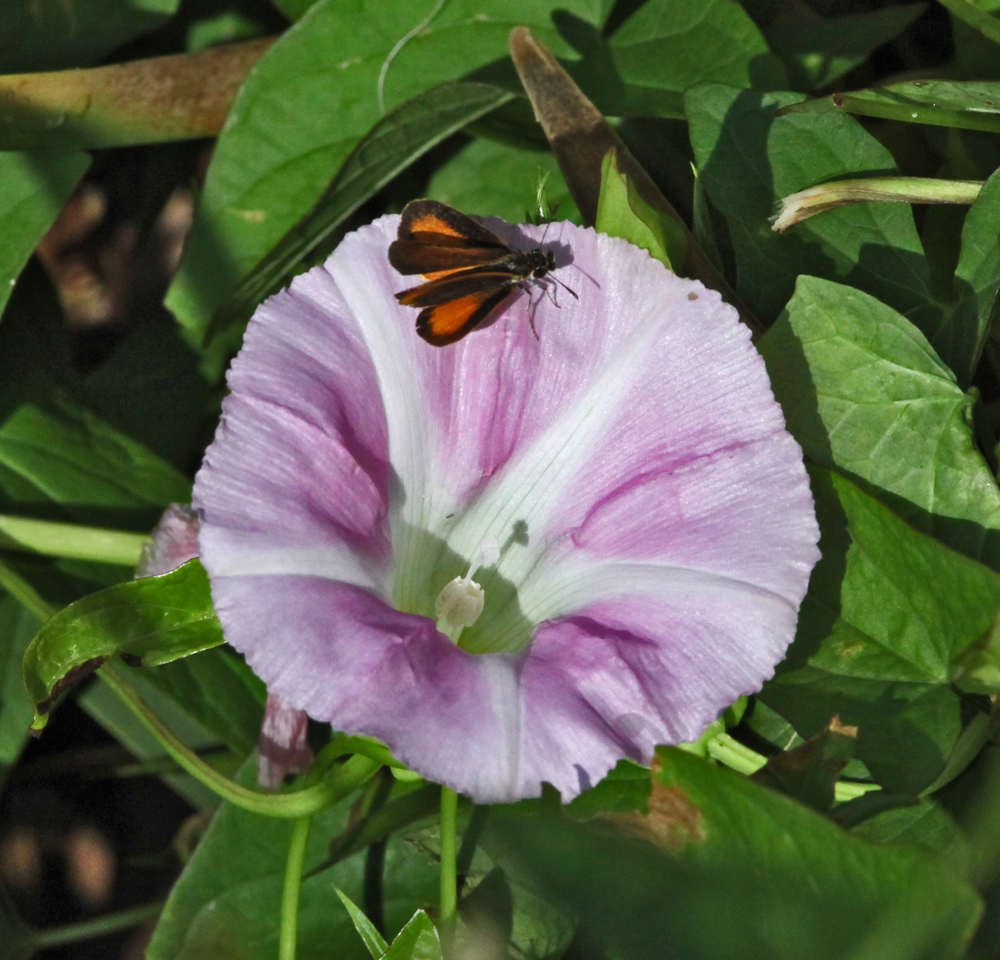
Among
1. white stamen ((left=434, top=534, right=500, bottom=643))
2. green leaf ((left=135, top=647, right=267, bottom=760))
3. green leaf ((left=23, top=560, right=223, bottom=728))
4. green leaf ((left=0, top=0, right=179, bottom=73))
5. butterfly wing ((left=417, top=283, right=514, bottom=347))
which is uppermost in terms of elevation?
green leaf ((left=0, top=0, right=179, bottom=73))

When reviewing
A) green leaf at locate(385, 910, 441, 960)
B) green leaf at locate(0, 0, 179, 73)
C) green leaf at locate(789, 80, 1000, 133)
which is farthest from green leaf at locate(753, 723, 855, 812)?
green leaf at locate(0, 0, 179, 73)

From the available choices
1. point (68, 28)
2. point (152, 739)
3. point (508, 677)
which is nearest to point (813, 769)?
point (508, 677)

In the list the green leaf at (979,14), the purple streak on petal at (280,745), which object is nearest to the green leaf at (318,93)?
the green leaf at (979,14)

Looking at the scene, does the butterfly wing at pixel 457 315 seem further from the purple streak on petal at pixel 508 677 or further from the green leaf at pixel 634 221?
the purple streak on petal at pixel 508 677

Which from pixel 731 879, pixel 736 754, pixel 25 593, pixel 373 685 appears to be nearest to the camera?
pixel 731 879

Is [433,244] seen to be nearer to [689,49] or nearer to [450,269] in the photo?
[450,269]

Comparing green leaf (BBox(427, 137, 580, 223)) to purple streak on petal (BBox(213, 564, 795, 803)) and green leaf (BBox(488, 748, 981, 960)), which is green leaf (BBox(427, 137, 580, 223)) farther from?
green leaf (BBox(488, 748, 981, 960))
